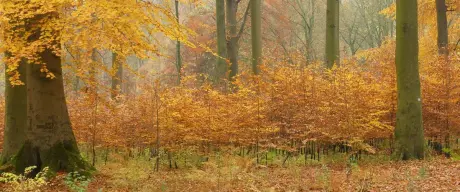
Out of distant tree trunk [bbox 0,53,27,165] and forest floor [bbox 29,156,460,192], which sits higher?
distant tree trunk [bbox 0,53,27,165]

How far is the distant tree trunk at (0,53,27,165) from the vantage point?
30.7ft

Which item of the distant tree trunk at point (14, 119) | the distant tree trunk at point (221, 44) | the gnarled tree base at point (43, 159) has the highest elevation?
the distant tree trunk at point (221, 44)

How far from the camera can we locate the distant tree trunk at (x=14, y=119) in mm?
9367

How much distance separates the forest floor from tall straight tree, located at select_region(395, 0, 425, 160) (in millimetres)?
938

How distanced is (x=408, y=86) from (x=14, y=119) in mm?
9437

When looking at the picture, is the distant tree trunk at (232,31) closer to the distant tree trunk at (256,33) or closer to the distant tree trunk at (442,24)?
the distant tree trunk at (256,33)

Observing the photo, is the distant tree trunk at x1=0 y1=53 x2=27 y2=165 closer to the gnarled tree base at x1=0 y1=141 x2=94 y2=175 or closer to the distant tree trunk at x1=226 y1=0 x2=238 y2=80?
the gnarled tree base at x1=0 y1=141 x2=94 y2=175

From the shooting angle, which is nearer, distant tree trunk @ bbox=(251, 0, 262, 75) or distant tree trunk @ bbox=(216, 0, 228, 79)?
distant tree trunk @ bbox=(216, 0, 228, 79)

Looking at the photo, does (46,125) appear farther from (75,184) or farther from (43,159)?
(75,184)

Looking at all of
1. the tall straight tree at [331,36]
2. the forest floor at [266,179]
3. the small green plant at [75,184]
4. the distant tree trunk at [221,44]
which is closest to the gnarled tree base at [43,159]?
the small green plant at [75,184]

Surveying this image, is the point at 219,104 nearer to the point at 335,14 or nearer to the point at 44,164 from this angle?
the point at 44,164

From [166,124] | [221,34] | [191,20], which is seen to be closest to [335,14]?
[221,34]

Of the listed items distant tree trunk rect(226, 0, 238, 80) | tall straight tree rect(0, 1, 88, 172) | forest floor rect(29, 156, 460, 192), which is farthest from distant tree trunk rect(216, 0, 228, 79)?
tall straight tree rect(0, 1, 88, 172)

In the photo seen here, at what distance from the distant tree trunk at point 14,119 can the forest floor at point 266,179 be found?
1.98 m
